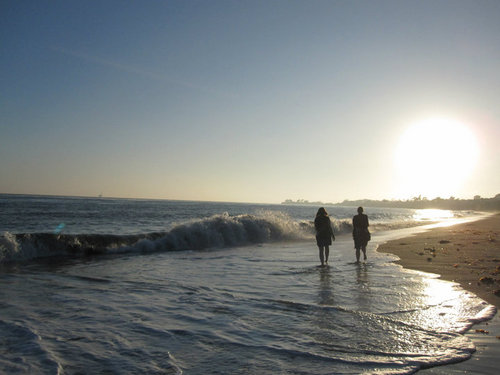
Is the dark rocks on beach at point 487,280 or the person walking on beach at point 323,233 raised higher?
the person walking on beach at point 323,233

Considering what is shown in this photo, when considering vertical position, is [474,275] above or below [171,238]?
above

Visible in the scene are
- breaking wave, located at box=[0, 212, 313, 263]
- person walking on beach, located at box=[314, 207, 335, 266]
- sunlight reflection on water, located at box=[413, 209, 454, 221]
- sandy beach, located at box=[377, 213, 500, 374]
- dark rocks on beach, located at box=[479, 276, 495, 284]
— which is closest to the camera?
sandy beach, located at box=[377, 213, 500, 374]

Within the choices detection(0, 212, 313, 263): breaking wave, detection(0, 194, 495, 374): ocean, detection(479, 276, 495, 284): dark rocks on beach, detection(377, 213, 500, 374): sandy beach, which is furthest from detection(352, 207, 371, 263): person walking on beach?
detection(0, 212, 313, 263): breaking wave

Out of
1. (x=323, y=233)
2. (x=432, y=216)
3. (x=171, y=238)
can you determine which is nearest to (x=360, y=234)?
(x=323, y=233)

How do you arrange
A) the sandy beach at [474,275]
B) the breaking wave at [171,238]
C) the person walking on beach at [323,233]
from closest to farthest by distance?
1. the sandy beach at [474,275]
2. the person walking on beach at [323,233]
3. the breaking wave at [171,238]

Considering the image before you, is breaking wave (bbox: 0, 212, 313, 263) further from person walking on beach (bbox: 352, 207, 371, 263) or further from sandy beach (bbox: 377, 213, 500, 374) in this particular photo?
sandy beach (bbox: 377, 213, 500, 374)

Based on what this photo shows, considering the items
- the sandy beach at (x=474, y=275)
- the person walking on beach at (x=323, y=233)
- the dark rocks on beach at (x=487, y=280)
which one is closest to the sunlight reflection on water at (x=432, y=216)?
the sandy beach at (x=474, y=275)

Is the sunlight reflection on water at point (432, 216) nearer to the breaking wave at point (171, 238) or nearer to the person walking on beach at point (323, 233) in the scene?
the breaking wave at point (171, 238)

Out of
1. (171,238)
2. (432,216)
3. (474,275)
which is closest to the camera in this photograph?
(474,275)

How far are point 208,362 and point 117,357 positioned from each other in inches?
45.2

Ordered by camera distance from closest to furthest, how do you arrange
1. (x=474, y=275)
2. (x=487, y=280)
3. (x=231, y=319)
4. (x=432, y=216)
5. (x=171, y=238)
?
(x=231, y=319) < (x=487, y=280) < (x=474, y=275) < (x=171, y=238) < (x=432, y=216)

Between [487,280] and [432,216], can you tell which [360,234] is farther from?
[432,216]

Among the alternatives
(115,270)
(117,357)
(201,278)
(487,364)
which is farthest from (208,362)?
(115,270)

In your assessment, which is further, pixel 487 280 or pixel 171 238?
pixel 171 238
